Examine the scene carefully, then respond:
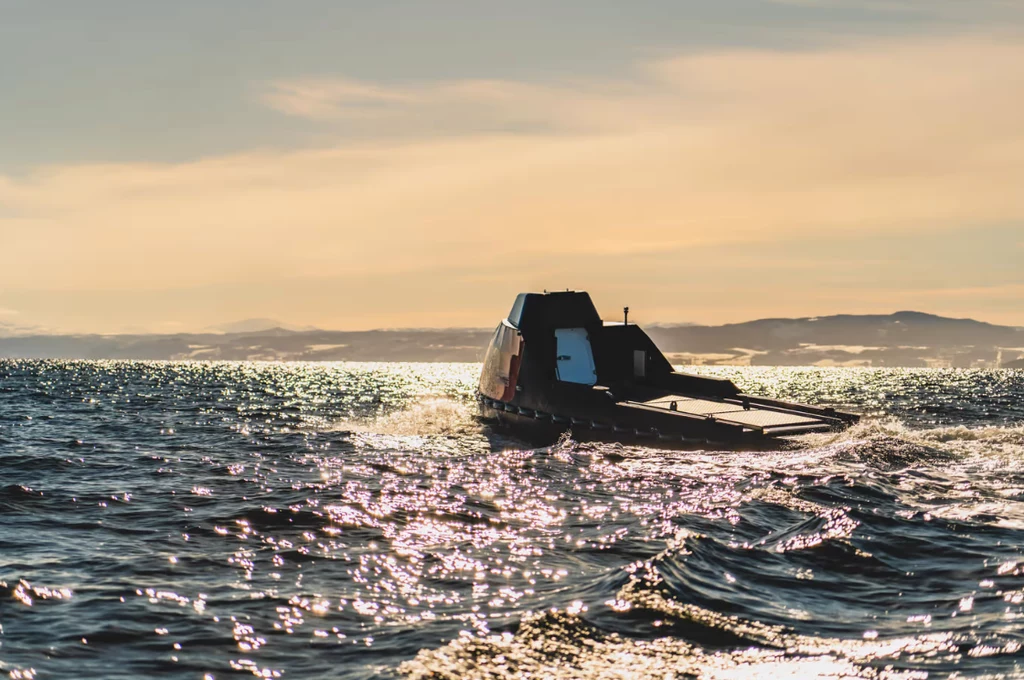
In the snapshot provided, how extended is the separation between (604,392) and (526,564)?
1684cm

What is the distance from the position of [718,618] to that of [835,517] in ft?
22.0

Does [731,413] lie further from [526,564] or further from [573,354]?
[526,564]

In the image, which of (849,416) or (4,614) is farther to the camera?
(849,416)

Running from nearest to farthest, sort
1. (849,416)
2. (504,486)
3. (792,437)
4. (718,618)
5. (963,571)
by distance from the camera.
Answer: (718,618) < (963,571) < (504,486) < (792,437) < (849,416)

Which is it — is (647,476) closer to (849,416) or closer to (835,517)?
(835,517)

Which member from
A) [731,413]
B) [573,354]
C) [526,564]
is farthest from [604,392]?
[526,564]

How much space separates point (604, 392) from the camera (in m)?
29.2

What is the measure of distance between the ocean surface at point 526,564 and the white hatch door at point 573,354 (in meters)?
11.4

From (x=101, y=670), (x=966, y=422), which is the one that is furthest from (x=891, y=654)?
(x=966, y=422)

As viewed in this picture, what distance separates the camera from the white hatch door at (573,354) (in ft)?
122

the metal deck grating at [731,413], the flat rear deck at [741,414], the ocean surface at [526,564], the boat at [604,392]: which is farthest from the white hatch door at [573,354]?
the ocean surface at [526,564]

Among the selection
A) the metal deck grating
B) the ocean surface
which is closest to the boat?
the metal deck grating

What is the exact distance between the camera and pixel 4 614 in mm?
10430

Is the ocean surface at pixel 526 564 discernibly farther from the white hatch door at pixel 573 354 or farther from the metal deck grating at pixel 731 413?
the white hatch door at pixel 573 354
